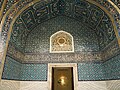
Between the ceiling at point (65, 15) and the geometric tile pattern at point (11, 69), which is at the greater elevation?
the ceiling at point (65, 15)

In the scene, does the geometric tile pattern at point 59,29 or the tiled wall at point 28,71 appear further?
the geometric tile pattern at point 59,29

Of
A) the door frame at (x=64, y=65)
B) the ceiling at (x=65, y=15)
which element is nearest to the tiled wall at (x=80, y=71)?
the door frame at (x=64, y=65)

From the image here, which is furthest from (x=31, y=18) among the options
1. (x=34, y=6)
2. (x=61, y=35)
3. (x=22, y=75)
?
(x=22, y=75)

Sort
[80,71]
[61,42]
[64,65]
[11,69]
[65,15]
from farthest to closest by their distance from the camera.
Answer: [65,15] < [61,42] < [64,65] < [80,71] < [11,69]

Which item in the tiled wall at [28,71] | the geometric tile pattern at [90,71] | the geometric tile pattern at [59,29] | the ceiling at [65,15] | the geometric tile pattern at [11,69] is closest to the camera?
the geometric tile pattern at [11,69]

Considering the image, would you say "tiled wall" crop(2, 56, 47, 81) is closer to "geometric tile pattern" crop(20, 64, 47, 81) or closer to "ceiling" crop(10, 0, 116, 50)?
"geometric tile pattern" crop(20, 64, 47, 81)

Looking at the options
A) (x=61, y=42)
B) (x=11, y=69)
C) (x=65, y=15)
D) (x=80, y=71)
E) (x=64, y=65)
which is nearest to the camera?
(x=11, y=69)

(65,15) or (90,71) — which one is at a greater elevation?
(65,15)

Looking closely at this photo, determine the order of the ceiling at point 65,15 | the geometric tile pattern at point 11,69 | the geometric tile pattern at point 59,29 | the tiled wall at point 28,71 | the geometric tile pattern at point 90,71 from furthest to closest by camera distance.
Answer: the geometric tile pattern at point 59,29 → the geometric tile pattern at point 90,71 → the ceiling at point 65,15 → the tiled wall at point 28,71 → the geometric tile pattern at point 11,69

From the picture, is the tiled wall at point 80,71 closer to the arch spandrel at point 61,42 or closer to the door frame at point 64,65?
the door frame at point 64,65

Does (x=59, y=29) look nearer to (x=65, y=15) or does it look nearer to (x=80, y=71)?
(x=65, y=15)

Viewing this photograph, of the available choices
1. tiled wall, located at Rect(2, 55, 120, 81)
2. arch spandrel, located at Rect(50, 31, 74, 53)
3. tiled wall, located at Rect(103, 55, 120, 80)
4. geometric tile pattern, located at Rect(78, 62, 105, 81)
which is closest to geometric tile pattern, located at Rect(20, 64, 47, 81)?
tiled wall, located at Rect(2, 55, 120, 81)

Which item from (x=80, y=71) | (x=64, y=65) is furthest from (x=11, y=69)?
(x=80, y=71)

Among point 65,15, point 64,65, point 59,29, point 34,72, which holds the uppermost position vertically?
point 65,15
